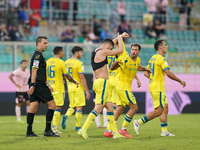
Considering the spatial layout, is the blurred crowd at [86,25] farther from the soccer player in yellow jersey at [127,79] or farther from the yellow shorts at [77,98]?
the soccer player in yellow jersey at [127,79]

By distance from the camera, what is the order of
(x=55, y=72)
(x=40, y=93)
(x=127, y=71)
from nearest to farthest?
(x=40, y=93) < (x=127, y=71) < (x=55, y=72)

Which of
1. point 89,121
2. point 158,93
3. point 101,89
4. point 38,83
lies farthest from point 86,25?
point 89,121

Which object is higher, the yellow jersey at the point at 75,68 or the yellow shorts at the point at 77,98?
the yellow jersey at the point at 75,68

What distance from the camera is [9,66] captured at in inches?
631

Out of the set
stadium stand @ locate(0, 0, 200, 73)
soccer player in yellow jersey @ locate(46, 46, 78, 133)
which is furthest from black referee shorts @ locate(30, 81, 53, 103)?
stadium stand @ locate(0, 0, 200, 73)

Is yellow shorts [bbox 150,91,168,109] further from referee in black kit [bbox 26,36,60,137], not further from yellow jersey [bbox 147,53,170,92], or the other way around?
referee in black kit [bbox 26,36,60,137]

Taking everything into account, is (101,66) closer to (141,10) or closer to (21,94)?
(21,94)

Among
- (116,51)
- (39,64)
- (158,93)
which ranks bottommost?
(158,93)

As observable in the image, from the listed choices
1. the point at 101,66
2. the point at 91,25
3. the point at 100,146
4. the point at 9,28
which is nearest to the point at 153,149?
the point at 100,146

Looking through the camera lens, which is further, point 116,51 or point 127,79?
point 127,79

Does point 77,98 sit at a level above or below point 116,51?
below

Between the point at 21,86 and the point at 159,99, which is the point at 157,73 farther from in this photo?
the point at 21,86

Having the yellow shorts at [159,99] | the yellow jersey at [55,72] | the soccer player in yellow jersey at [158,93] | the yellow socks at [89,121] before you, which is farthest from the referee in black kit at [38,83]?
the yellow shorts at [159,99]

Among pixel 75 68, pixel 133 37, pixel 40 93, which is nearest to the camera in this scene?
pixel 40 93
